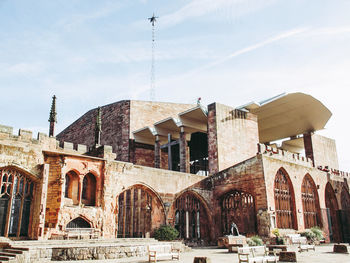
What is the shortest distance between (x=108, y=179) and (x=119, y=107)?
14.8 meters

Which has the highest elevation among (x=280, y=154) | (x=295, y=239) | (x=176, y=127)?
(x=176, y=127)

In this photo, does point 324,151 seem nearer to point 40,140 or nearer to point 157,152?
point 157,152

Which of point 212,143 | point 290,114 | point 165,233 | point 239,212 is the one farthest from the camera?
point 290,114

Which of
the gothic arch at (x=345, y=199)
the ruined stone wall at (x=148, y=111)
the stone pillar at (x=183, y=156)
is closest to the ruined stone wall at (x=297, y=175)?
the gothic arch at (x=345, y=199)

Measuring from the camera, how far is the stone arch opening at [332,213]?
2640 cm

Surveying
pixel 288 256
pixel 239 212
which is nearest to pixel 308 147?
pixel 239 212

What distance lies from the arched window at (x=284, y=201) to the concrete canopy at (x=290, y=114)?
21.7 feet

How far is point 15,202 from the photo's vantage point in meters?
15.7

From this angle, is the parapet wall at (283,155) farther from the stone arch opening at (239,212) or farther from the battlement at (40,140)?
the battlement at (40,140)

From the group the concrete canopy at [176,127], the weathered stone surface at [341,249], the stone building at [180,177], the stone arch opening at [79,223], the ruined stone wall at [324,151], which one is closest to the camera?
the weathered stone surface at [341,249]

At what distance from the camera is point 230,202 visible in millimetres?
22547

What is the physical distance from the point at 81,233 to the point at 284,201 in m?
12.7

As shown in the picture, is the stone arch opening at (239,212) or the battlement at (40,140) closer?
the battlement at (40,140)

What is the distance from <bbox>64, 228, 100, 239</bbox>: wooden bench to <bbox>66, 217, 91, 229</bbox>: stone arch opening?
367 mm
